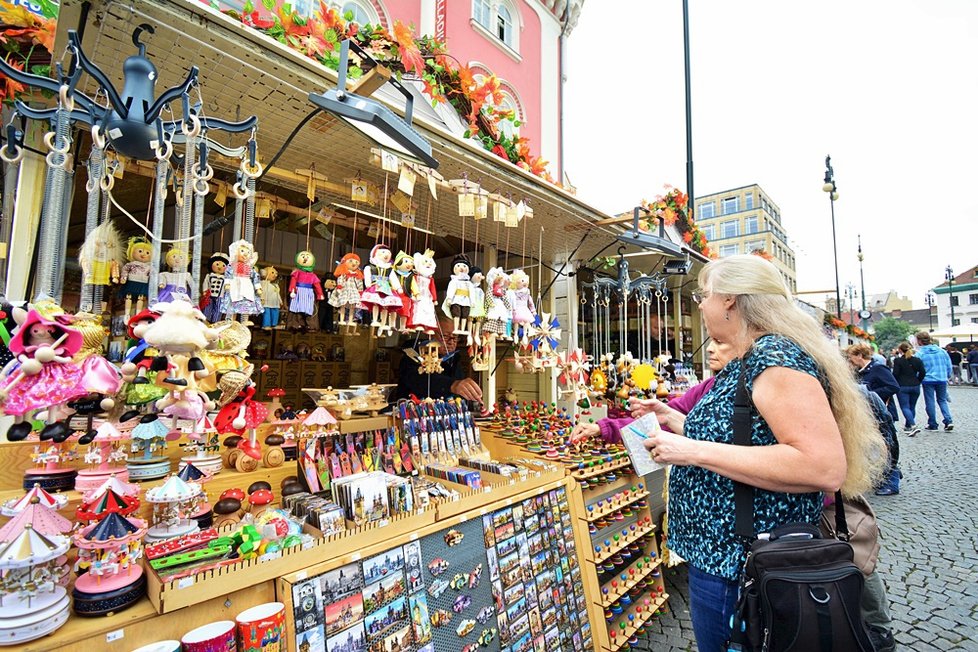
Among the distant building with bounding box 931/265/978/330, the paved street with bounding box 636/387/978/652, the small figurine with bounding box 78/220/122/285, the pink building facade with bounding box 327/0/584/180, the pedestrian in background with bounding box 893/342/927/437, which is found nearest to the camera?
the small figurine with bounding box 78/220/122/285

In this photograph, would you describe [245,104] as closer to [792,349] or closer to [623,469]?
Answer: [792,349]

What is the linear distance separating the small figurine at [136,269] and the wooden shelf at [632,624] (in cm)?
282

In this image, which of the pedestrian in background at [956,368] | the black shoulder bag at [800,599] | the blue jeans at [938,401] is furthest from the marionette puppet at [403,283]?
the pedestrian in background at [956,368]

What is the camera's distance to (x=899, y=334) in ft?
134

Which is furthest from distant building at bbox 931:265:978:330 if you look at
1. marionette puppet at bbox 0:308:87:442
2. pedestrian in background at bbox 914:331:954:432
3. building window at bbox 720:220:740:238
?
marionette puppet at bbox 0:308:87:442

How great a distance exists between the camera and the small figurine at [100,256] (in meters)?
1.41

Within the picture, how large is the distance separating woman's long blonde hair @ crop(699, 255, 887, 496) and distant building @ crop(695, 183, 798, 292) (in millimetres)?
40076

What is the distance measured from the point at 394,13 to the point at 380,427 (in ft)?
20.8

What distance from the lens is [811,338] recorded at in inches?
47.3

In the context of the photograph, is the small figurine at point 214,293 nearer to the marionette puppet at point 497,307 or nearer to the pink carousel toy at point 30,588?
the pink carousel toy at point 30,588

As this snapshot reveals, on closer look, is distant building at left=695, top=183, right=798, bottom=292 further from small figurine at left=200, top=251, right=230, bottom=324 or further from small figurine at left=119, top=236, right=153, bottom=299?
small figurine at left=119, top=236, right=153, bottom=299

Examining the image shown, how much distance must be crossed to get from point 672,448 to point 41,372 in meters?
1.72

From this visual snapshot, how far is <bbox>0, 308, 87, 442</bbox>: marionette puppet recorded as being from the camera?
1.13 meters

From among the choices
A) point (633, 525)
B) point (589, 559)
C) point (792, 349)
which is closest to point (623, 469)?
point (633, 525)
